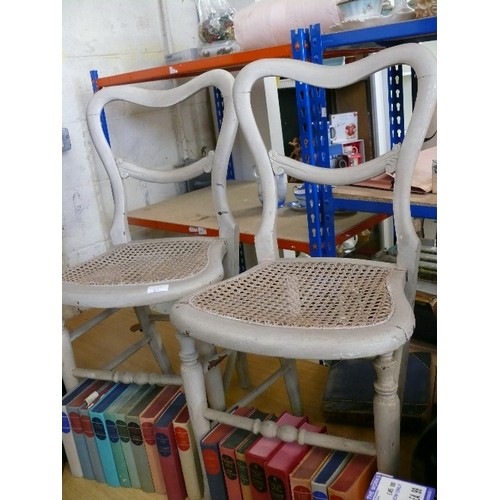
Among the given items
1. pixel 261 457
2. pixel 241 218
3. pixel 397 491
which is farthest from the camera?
pixel 241 218

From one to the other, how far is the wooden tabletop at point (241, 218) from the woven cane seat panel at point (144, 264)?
330mm

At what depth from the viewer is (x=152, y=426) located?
1173 mm

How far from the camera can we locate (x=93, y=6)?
212 cm

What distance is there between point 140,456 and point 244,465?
1.05ft

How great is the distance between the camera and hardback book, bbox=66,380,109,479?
49.0 inches

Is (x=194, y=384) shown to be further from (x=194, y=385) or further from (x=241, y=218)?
(x=241, y=218)

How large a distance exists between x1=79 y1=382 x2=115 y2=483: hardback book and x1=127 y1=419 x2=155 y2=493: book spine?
4.3 inches

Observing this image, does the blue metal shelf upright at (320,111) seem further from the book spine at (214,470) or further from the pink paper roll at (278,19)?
the book spine at (214,470)

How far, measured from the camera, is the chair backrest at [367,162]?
92cm

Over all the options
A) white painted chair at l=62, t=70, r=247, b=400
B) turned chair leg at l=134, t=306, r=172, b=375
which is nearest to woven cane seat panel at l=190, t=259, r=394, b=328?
white painted chair at l=62, t=70, r=247, b=400

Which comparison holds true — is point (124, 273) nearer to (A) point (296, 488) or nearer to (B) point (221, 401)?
(B) point (221, 401)

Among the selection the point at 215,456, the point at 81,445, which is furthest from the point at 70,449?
the point at 215,456
